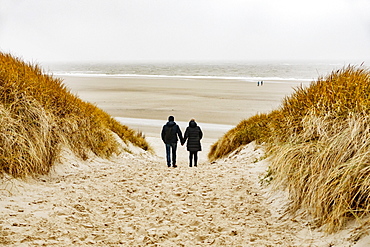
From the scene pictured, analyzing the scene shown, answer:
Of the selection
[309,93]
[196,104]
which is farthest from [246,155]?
[196,104]

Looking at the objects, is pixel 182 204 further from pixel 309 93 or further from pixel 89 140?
pixel 89 140

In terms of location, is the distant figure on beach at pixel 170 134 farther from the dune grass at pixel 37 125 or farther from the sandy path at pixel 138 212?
the sandy path at pixel 138 212

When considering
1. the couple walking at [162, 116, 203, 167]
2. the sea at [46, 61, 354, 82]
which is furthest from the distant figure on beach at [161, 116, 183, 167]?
the sea at [46, 61, 354, 82]

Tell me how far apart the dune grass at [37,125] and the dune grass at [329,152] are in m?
4.10

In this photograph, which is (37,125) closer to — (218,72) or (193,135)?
(193,135)

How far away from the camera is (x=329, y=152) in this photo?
4973mm

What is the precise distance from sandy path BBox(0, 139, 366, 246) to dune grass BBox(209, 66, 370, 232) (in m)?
0.35

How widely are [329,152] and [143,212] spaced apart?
2.78m

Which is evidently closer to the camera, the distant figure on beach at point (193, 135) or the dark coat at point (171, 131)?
the dark coat at point (171, 131)

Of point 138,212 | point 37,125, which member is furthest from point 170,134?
point 138,212

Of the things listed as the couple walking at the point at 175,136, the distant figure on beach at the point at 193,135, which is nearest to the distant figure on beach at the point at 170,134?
the couple walking at the point at 175,136

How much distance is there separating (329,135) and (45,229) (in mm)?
4132

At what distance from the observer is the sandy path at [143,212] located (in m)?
4.48

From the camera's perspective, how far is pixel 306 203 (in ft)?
16.2
